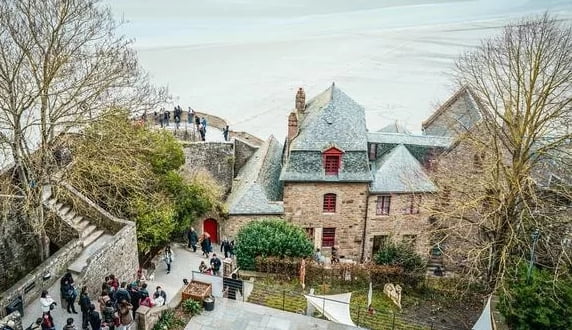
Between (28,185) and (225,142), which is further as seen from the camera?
(225,142)

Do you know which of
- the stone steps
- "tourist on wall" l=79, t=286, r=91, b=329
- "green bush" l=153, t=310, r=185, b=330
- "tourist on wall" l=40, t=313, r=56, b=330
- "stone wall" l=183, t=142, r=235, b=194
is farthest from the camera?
"stone wall" l=183, t=142, r=235, b=194

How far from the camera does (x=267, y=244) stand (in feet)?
89.7

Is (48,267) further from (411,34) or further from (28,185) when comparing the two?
(411,34)

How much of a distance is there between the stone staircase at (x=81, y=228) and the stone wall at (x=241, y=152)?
15372 millimetres

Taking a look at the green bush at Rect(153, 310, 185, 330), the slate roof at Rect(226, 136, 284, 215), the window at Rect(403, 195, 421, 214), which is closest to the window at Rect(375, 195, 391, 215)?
the window at Rect(403, 195, 421, 214)

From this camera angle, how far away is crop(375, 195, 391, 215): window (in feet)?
107

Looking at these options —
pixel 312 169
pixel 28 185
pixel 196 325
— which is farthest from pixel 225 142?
pixel 196 325

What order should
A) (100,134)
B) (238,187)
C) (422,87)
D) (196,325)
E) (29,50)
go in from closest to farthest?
(196,325)
(29,50)
(100,134)
(238,187)
(422,87)

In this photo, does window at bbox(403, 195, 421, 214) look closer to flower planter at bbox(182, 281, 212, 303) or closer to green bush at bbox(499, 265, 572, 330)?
green bush at bbox(499, 265, 572, 330)

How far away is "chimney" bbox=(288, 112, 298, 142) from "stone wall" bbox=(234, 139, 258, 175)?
6911mm

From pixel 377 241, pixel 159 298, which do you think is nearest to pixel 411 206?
pixel 377 241

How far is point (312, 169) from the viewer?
31.6 meters

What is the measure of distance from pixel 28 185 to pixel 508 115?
66.7 ft

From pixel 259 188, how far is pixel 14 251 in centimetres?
1392
